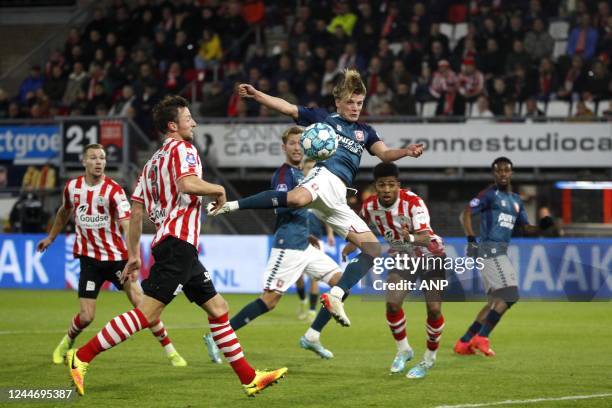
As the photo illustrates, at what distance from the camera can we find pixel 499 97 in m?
22.4

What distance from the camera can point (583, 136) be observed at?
21406 millimetres

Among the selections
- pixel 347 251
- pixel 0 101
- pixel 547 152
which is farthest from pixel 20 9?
pixel 347 251

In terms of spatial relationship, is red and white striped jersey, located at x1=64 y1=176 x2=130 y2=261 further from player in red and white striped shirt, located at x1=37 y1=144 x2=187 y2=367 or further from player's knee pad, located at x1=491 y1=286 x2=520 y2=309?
player's knee pad, located at x1=491 y1=286 x2=520 y2=309

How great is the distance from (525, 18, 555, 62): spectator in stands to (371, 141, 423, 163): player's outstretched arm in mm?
14536

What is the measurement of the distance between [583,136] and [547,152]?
2.50 feet

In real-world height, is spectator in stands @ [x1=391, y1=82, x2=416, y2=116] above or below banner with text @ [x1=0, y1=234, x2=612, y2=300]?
above

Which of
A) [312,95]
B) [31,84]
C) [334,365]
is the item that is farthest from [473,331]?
[31,84]

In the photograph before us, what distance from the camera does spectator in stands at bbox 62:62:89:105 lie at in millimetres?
27047

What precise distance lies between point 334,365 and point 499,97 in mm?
12881

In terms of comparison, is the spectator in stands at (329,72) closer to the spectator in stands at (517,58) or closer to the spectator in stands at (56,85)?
the spectator in stands at (517,58)

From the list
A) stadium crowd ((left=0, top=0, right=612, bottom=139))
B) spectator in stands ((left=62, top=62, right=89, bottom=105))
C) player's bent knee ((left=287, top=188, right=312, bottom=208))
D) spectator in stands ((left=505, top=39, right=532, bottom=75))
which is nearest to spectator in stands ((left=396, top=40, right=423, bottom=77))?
stadium crowd ((left=0, top=0, right=612, bottom=139))

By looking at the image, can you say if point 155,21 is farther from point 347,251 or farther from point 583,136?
point 347,251

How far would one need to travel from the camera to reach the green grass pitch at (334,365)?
848 cm

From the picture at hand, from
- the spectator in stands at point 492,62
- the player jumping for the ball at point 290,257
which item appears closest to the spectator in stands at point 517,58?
the spectator in stands at point 492,62
